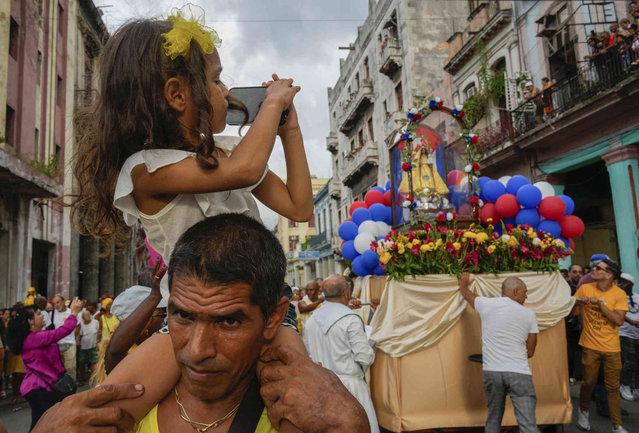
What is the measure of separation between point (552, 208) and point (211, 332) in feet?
25.3

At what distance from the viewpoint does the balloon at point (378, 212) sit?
9273 millimetres

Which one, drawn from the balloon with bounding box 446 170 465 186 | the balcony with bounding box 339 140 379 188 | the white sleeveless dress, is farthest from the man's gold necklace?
the balcony with bounding box 339 140 379 188

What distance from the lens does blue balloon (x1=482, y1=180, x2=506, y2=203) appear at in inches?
324

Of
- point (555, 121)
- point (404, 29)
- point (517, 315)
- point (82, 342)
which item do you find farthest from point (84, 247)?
point (517, 315)

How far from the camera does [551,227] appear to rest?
311 inches

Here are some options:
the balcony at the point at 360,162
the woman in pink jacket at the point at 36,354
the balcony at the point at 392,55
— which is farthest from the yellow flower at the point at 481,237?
the balcony at the point at 360,162

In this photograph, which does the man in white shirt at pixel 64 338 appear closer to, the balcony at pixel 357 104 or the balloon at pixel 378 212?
the balloon at pixel 378 212

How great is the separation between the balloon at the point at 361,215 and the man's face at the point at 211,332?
27.3 ft

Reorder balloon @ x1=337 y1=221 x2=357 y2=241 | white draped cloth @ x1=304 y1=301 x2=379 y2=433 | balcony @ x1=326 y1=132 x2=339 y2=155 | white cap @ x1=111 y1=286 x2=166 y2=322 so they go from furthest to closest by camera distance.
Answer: balcony @ x1=326 y1=132 x2=339 y2=155 → balloon @ x1=337 y1=221 x2=357 y2=241 → white draped cloth @ x1=304 y1=301 x2=379 y2=433 → white cap @ x1=111 y1=286 x2=166 y2=322

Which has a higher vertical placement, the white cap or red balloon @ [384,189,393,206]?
red balloon @ [384,189,393,206]

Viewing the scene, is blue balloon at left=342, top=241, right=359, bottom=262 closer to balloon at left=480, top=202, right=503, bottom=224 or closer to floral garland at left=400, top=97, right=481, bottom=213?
floral garland at left=400, top=97, right=481, bottom=213

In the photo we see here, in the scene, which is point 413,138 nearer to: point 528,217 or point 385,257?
point 528,217

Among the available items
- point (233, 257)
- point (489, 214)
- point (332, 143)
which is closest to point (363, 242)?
point (489, 214)

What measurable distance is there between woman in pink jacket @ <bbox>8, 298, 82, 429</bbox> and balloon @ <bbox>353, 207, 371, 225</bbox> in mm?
5171
